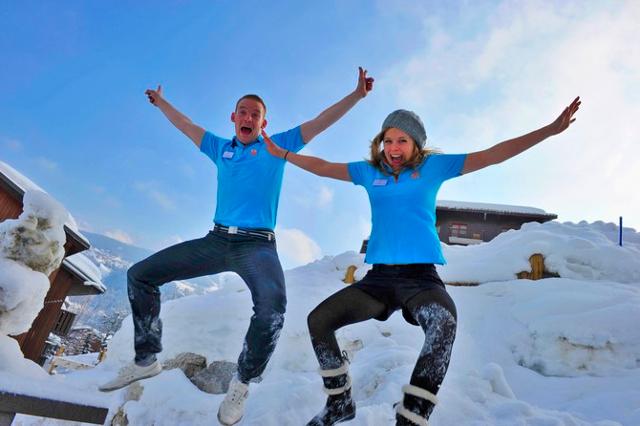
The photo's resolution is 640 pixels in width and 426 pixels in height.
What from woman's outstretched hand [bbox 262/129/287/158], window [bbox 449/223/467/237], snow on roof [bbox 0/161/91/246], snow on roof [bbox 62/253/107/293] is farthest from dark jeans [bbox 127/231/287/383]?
window [bbox 449/223/467/237]

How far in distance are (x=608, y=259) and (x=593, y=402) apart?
24.6 ft

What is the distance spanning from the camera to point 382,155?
3.75 m

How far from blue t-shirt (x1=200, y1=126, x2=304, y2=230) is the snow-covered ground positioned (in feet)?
6.37

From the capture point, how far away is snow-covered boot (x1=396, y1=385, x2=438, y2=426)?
7.85ft

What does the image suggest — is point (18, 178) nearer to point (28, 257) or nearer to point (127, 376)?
point (28, 257)

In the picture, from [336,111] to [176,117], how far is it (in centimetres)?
223

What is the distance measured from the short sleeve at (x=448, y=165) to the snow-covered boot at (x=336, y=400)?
1.85 meters

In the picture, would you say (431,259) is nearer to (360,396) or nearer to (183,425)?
(360,396)

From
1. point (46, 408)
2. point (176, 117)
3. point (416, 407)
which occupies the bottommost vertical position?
point (46, 408)

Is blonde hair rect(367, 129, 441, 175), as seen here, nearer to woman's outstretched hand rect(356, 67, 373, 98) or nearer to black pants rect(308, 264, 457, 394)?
woman's outstretched hand rect(356, 67, 373, 98)

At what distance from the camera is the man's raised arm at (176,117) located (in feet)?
15.9

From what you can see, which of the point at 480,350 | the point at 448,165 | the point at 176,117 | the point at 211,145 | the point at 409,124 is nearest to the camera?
the point at 448,165

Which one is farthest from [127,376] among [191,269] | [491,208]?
[491,208]

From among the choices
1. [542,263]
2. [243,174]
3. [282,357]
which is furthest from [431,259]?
[542,263]
